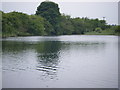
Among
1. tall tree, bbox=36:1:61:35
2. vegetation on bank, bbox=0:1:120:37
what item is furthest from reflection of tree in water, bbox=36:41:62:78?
tall tree, bbox=36:1:61:35

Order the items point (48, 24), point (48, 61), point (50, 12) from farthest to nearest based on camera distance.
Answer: point (50, 12), point (48, 24), point (48, 61)

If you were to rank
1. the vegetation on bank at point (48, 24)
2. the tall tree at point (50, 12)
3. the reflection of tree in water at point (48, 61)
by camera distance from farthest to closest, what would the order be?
the tall tree at point (50, 12) < the vegetation on bank at point (48, 24) < the reflection of tree in water at point (48, 61)

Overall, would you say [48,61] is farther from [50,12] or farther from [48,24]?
[50,12]

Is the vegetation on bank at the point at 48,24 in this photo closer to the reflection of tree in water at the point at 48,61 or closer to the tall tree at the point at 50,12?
the tall tree at the point at 50,12

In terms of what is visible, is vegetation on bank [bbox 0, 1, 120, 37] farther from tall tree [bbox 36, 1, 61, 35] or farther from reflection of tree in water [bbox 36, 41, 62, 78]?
reflection of tree in water [bbox 36, 41, 62, 78]

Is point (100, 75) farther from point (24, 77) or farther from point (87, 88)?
point (24, 77)

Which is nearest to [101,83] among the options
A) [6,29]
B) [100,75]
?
[100,75]

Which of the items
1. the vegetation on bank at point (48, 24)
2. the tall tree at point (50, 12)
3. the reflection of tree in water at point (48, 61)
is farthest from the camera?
the tall tree at point (50, 12)

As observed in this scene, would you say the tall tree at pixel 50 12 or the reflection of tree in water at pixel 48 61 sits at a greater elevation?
the tall tree at pixel 50 12

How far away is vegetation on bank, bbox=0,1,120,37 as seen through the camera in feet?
203

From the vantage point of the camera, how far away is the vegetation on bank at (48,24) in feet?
203

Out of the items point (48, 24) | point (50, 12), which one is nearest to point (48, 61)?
point (48, 24)

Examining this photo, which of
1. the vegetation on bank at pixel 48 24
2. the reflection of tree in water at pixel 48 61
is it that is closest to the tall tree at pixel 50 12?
A: the vegetation on bank at pixel 48 24

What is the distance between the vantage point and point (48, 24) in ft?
255
